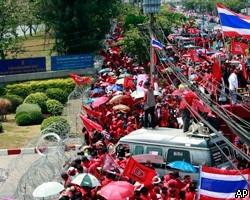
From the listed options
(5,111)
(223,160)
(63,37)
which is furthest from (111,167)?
(63,37)

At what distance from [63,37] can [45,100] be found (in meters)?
8.79

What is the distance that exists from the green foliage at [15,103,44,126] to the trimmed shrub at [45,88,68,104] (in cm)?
263

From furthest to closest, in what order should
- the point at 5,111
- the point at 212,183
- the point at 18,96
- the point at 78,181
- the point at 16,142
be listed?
the point at 18,96, the point at 5,111, the point at 16,142, the point at 78,181, the point at 212,183

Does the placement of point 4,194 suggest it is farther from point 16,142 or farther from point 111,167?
point 16,142

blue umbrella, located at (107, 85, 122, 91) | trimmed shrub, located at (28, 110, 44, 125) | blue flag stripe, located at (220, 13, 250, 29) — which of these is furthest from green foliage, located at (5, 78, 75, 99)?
blue flag stripe, located at (220, 13, 250, 29)

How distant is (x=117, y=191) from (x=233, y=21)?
29.2 ft

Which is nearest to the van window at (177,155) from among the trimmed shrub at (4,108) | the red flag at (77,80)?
the red flag at (77,80)

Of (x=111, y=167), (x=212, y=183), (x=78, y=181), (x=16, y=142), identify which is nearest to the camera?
(x=212, y=183)

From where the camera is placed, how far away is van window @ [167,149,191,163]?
14.6 m

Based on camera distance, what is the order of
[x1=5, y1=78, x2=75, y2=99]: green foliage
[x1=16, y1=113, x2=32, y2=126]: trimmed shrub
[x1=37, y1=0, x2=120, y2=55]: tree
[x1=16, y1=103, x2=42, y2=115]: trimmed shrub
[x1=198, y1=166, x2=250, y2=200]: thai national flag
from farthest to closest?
1. [x1=37, y1=0, x2=120, y2=55]: tree
2. [x1=5, y1=78, x2=75, y2=99]: green foliage
3. [x1=16, y1=103, x2=42, y2=115]: trimmed shrub
4. [x1=16, y1=113, x2=32, y2=126]: trimmed shrub
5. [x1=198, y1=166, x2=250, y2=200]: thai national flag

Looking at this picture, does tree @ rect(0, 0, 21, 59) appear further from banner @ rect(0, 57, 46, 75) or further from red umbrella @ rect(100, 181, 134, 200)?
red umbrella @ rect(100, 181, 134, 200)

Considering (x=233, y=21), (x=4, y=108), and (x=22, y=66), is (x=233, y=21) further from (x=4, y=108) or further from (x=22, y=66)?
(x=22, y=66)

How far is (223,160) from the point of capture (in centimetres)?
1440

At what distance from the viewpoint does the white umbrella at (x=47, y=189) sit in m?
12.4
